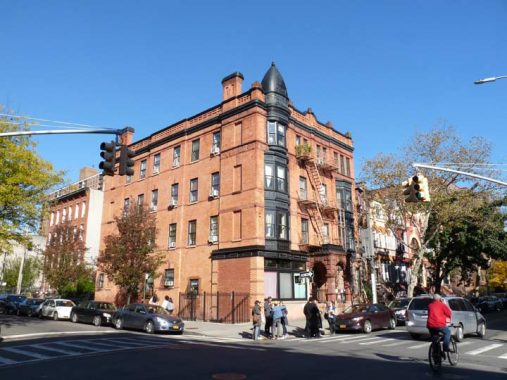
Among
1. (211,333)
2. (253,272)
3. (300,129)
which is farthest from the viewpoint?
(300,129)

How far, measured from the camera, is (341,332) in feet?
70.4

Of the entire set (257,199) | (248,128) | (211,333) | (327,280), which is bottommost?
(211,333)

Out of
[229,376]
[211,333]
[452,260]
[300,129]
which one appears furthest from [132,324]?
[452,260]

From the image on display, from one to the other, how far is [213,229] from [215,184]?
325cm

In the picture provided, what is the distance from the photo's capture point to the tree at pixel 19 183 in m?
19.4

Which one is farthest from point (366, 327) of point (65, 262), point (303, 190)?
point (65, 262)

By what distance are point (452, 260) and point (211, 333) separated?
1192 inches

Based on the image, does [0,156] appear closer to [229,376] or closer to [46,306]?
[46,306]

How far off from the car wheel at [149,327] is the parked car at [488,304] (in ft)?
107

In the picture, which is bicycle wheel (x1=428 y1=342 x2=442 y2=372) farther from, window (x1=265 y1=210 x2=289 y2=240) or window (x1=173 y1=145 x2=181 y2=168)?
window (x1=173 y1=145 x2=181 y2=168)

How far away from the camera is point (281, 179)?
29.2 m

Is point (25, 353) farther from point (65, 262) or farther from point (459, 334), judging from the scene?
point (65, 262)

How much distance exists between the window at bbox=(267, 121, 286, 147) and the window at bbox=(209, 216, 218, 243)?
6.61 meters

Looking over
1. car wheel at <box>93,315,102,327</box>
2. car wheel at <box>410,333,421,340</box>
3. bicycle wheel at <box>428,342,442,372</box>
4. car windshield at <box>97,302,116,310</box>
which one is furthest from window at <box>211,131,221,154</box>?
bicycle wheel at <box>428,342,442,372</box>
